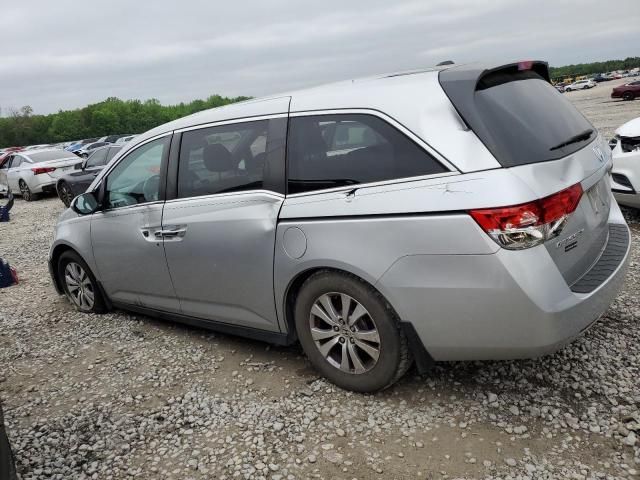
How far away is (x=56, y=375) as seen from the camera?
13.0 ft

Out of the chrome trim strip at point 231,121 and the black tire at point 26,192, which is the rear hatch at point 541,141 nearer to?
the chrome trim strip at point 231,121

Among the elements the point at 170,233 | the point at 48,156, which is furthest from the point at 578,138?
the point at 48,156

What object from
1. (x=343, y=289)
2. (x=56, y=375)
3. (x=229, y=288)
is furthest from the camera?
(x=56, y=375)

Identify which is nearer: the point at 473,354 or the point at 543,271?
the point at 543,271

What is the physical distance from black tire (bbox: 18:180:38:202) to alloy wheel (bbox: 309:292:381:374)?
14.7 meters

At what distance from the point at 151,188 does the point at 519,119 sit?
2640 millimetres

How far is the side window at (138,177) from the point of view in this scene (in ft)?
12.9

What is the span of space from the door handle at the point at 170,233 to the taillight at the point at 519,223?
81.4 inches

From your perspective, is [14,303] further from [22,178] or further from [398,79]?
[22,178]

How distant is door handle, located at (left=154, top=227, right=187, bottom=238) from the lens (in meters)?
3.64

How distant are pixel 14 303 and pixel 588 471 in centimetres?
577

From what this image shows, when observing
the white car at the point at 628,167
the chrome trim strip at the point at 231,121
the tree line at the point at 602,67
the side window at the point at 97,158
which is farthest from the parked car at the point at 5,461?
the tree line at the point at 602,67

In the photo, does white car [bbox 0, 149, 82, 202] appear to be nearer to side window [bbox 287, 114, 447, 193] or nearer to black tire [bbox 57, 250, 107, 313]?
black tire [bbox 57, 250, 107, 313]

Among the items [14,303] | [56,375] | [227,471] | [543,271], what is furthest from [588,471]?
[14,303]
